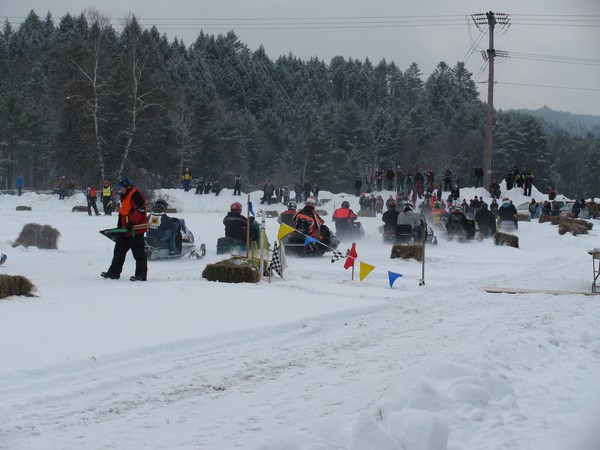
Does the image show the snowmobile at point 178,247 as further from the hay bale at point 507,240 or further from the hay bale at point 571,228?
the hay bale at point 571,228

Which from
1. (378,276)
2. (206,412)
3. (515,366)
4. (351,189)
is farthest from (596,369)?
(351,189)

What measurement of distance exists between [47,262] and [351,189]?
69.7m

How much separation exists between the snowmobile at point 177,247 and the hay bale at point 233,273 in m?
4.91

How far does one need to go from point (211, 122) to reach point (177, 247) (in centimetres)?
6017

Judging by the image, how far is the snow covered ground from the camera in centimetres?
566

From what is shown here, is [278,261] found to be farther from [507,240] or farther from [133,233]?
[507,240]

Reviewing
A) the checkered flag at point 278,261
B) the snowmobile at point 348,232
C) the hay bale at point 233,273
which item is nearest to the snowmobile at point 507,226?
the snowmobile at point 348,232

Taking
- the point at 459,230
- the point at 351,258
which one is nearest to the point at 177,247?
the point at 351,258

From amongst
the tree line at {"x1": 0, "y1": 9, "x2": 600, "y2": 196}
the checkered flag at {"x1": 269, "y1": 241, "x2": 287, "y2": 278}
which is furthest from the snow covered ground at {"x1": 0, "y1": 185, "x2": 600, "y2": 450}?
the tree line at {"x1": 0, "y1": 9, "x2": 600, "y2": 196}

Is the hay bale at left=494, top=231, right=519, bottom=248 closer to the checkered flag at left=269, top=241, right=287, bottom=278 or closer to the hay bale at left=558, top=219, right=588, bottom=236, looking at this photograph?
the hay bale at left=558, top=219, right=588, bottom=236

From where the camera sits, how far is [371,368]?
795 centimetres

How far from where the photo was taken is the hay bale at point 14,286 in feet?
34.9

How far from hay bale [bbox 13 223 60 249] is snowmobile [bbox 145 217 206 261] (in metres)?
3.32

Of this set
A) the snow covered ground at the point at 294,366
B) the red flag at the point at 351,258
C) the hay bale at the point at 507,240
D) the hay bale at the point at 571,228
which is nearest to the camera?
the snow covered ground at the point at 294,366
